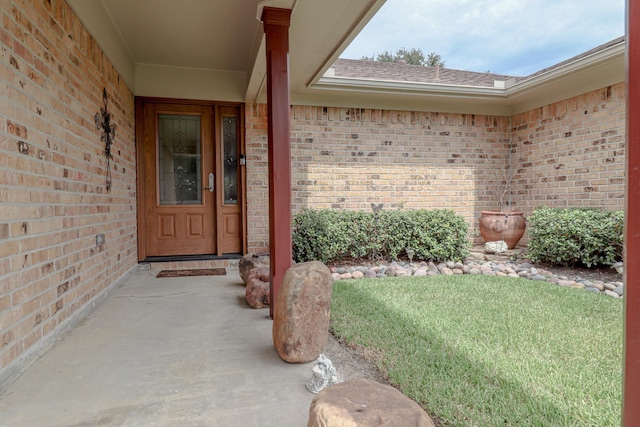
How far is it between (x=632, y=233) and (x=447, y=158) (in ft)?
18.9

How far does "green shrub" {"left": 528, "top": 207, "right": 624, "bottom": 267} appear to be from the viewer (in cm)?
415

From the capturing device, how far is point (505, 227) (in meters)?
5.68

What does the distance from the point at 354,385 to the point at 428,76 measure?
6.00 meters

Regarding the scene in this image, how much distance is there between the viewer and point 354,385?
128 centimetres

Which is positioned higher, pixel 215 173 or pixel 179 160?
pixel 179 160

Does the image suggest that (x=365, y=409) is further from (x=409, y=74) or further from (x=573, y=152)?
(x=409, y=74)

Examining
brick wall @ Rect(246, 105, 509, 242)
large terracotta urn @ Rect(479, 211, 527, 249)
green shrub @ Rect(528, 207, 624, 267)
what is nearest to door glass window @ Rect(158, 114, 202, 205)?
brick wall @ Rect(246, 105, 509, 242)

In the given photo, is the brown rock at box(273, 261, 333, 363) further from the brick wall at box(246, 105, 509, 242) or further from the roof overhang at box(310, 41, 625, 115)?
the roof overhang at box(310, 41, 625, 115)

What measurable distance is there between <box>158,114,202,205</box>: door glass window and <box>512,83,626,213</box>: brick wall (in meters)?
5.39

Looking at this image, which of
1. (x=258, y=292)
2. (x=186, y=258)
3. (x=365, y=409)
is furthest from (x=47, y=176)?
(x=186, y=258)

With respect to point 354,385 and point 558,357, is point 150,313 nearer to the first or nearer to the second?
point 354,385

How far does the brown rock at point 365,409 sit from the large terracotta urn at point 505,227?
17.0 ft

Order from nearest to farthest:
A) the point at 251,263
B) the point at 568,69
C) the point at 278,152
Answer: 1. the point at 278,152
2. the point at 251,263
3. the point at 568,69

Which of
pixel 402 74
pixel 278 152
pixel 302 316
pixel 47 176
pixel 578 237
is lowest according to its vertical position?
pixel 302 316
